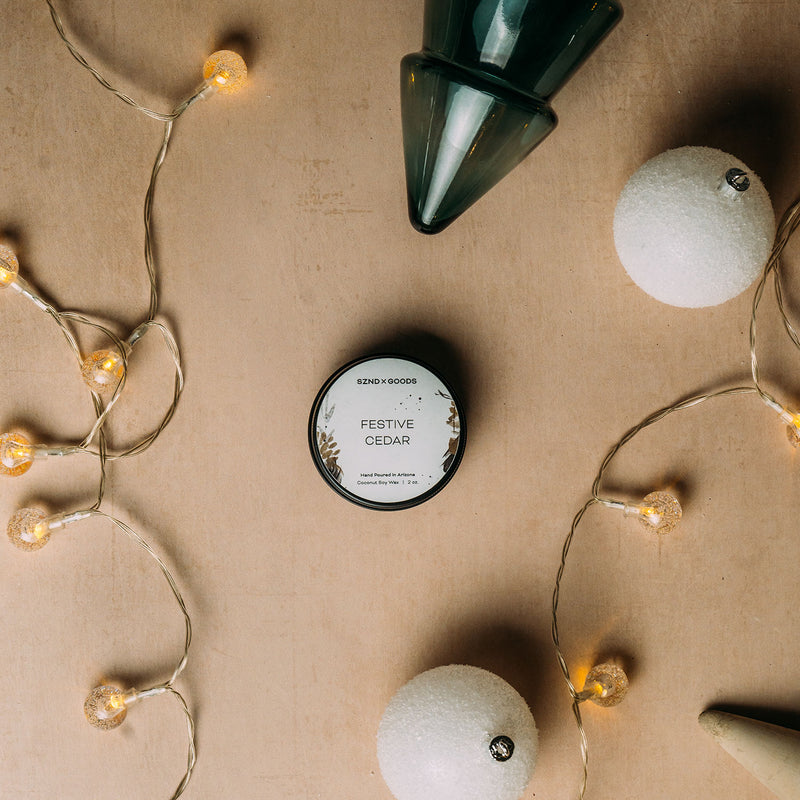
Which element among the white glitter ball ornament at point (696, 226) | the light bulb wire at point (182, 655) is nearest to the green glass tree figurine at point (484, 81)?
the white glitter ball ornament at point (696, 226)

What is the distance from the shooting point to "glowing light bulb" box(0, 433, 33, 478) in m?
0.64

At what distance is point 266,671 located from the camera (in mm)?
666

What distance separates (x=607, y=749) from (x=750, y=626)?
7.4 inches

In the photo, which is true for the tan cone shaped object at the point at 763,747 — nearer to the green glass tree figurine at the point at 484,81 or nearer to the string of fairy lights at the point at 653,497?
the string of fairy lights at the point at 653,497

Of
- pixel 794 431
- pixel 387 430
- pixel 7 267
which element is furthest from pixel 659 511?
pixel 7 267

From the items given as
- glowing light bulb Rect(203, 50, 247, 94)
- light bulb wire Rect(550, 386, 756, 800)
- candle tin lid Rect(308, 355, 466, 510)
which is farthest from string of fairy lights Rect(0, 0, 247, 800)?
light bulb wire Rect(550, 386, 756, 800)

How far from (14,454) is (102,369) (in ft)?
0.39

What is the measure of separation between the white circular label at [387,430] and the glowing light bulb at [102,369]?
0.65 feet

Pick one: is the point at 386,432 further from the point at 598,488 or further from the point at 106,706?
the point at 106,706

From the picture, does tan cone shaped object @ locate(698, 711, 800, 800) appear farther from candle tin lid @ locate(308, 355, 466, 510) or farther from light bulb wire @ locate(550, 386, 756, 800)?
candle tin lid @ locate(308, 355, 466, 510)

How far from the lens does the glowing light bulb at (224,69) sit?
2.10ft

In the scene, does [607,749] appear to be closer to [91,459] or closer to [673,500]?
[673,500]

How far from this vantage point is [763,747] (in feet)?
2.06

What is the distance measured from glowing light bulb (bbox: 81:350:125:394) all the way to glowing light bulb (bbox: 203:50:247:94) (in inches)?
11.0
